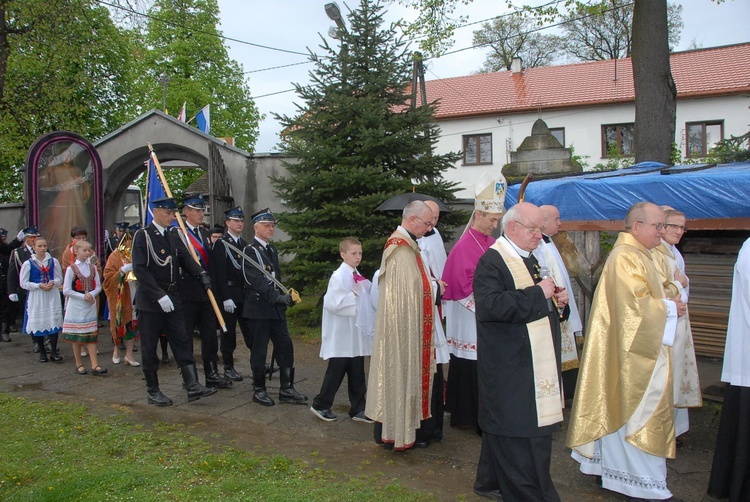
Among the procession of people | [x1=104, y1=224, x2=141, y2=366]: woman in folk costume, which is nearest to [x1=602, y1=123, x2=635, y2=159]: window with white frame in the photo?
the procession of people

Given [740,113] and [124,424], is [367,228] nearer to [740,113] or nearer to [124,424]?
[124,424]

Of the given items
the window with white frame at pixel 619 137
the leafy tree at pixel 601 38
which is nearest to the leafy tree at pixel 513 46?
the leafy tree at pixel 601 38

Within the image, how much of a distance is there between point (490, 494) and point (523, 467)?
1.65 feet

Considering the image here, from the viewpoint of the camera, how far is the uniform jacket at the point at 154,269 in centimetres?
623

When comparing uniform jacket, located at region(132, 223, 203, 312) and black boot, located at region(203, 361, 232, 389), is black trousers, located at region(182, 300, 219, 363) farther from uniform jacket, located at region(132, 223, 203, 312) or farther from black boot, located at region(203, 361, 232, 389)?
uniform jacket, located at region(132, 223, 203, 312)

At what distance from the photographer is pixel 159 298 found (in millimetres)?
6152

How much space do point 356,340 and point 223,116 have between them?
28.4m

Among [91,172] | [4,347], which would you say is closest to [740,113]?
[91,172]

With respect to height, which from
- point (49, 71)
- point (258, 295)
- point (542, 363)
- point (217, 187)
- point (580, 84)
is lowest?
point (542, 363)

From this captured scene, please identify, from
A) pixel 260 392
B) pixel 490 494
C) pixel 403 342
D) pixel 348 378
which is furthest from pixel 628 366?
pixel 260 392

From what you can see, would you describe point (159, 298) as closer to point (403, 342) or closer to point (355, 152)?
point (403, 342)

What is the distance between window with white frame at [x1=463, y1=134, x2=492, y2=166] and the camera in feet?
101

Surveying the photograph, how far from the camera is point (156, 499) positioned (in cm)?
405

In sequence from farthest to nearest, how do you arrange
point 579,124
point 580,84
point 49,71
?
point 580,84
point 579,124
point 49,71
